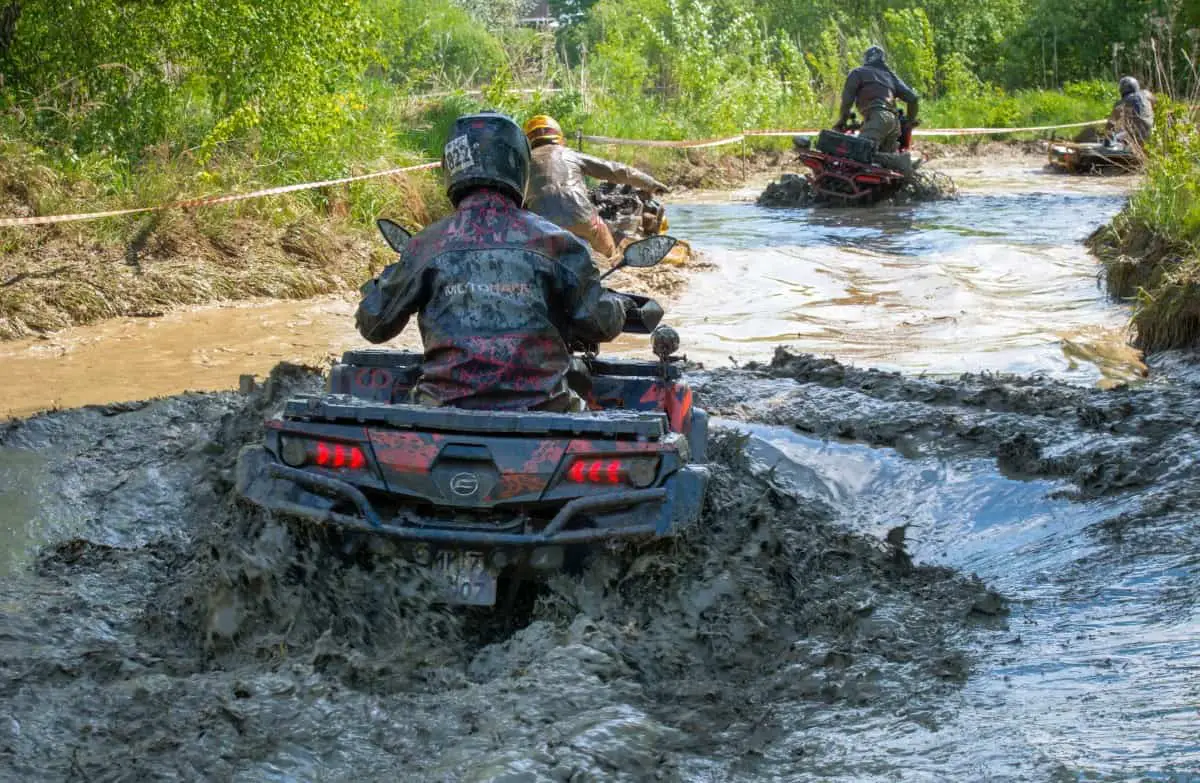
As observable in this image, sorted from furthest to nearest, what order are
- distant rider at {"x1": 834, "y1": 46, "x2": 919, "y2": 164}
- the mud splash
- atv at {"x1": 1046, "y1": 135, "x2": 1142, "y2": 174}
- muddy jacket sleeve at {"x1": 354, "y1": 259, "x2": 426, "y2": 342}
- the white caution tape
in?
1. atv at {"x1": 1046, "y1": 135, "x2": 1142, "y2": 174}
2. distant rider at {"x1": 834, "y1": 46, "x2": 919, "y2": 164}
3. the white caution tape
4. muddy jacket sleeve at {"x1": 354, "y1": 259, "x2": 426, "y2": 342}
5. the mud splash

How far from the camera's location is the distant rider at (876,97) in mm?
20625

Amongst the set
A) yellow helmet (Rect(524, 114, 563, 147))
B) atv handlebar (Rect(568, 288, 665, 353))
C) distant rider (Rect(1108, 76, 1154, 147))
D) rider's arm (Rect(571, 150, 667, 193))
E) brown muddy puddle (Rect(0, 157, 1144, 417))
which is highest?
distant rider (Rect(1108, 76, 1154, 147))

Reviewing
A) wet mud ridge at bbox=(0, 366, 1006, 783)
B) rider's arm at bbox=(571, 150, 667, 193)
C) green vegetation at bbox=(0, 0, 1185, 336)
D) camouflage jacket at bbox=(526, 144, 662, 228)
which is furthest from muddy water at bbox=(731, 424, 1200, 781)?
green vegetation at bbox=(0, 0, 1185, 336)

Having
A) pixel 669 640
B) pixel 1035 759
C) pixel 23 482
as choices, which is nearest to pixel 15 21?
pixel 23 482

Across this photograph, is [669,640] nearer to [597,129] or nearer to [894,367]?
[894,367]

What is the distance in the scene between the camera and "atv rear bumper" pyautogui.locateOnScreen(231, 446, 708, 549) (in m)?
4.65

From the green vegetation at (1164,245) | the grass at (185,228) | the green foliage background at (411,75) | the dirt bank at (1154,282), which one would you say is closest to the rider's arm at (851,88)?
the green foliage background at (411,75)

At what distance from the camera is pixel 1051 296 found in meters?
13.1

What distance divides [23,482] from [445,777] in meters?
4.03

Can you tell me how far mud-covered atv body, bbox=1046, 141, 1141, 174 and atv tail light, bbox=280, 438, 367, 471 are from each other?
2152cm

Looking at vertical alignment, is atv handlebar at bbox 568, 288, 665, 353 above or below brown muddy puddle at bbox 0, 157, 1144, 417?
above

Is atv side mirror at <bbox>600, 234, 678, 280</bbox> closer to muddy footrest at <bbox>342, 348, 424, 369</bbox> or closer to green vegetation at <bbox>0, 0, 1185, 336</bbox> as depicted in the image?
muddy footrest at <bbox>342, 348, 424, 369</bbox>

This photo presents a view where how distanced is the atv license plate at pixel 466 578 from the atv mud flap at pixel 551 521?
0.19 feet

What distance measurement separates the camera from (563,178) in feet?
41.3
